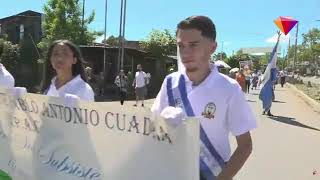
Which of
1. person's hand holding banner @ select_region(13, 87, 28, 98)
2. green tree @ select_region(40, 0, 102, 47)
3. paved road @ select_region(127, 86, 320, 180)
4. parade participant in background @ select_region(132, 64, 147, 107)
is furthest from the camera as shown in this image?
green tree @ select_region(40, 0, 102, 47)

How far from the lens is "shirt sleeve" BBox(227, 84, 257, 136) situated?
2994 mm

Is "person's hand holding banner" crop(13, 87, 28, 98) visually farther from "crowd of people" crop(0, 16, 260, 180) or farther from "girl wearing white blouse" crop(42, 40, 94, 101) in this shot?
"crowd of people" crop(0, 16, 260, 180)

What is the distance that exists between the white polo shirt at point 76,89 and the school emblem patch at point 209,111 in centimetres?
136

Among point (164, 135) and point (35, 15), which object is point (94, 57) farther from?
point (164, 135)

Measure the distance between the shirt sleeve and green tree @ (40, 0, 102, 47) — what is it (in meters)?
35.9

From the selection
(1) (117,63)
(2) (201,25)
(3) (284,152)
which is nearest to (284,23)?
(3) (284,152)

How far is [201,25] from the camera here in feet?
9.93

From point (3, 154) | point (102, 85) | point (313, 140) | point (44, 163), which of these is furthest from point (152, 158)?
point (102, 85)

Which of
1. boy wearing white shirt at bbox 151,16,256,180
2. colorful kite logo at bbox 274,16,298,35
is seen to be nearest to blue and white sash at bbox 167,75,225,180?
boy wearing white shirt at bbox 151,16,256,180

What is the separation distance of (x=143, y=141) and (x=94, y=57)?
1219 inches

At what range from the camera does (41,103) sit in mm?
3771

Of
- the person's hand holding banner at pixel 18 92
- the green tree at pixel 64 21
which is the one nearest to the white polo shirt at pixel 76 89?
the person's hand holding banner at pixel 18 92

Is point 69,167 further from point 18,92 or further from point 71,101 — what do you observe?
point 18,92

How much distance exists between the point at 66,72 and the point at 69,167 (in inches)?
40.2
